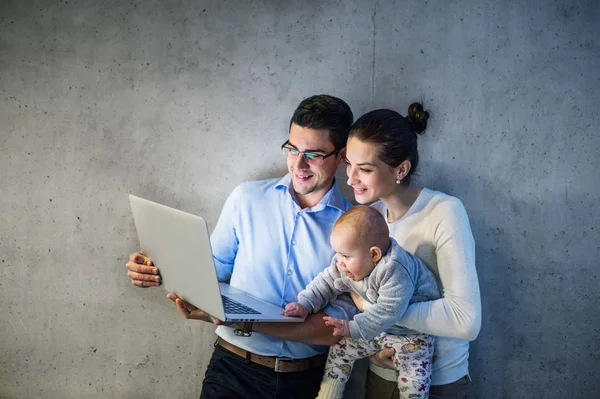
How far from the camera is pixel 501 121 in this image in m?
2.43

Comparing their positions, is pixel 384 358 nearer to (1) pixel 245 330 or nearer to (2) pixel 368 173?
(1) pixel 245 330

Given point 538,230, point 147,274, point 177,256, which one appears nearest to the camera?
point 177,256

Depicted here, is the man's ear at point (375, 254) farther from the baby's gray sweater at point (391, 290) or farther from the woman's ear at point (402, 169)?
the woman's ear at point (402, 169)

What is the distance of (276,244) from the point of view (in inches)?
91.6

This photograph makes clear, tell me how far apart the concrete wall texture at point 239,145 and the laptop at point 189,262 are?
0.61m

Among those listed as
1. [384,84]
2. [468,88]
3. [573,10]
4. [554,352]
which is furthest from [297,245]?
[573,10]

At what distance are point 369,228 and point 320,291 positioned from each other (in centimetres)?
37

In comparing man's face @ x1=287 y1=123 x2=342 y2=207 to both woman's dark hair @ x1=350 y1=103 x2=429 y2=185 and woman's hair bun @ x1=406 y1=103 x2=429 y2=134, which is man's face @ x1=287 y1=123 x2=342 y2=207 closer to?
woman's dark hair @ x1=350 y1=103 x2=429 y2=185

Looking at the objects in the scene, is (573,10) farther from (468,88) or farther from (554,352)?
(554,352)

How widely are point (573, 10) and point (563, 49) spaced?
0.56 ft

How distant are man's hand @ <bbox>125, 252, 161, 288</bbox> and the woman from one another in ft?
2.57

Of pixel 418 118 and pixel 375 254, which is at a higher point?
pixel 418 118

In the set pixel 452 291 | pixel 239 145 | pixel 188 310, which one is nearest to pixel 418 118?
pixel 452 291

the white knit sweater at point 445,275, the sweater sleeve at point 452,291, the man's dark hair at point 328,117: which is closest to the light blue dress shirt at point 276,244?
the man's dark hair at point 328,117
